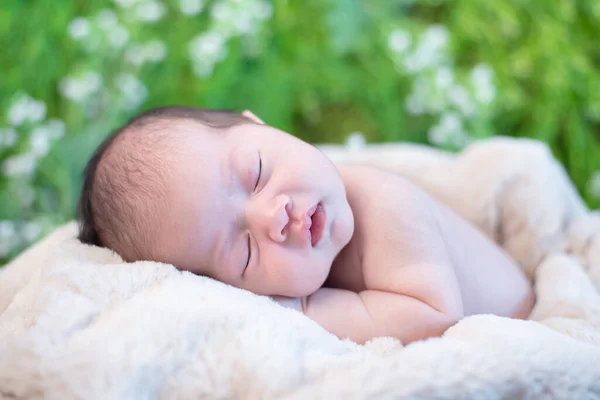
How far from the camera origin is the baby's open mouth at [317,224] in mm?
957

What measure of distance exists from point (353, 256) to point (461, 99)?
993 mm

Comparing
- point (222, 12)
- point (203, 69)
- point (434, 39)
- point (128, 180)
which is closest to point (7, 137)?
point (203, 69)

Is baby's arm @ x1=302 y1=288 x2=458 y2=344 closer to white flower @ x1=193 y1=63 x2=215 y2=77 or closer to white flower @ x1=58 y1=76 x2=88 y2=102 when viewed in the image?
white flower @ x1=193 y1=63 x2=215 y2=77

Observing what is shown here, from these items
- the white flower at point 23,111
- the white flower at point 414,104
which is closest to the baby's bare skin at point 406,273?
the white flower at point 414,104

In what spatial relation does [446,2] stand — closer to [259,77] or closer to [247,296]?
[259,77]

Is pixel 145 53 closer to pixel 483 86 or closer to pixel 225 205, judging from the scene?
pixel 483 86

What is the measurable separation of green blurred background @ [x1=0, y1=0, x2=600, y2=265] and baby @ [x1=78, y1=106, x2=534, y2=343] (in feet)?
3.03

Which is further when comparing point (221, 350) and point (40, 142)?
point (40, 142)

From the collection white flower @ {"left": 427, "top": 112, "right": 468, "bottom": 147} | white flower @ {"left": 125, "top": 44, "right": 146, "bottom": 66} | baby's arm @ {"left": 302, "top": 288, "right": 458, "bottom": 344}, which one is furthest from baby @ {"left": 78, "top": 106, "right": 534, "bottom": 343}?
white flower @ {"left": 125, "top": 44, "right": 146, "bottom": 66}

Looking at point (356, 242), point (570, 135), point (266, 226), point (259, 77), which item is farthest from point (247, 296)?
point (570, 135)

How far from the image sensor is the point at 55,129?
1.89 m

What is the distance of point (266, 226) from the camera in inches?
36.2

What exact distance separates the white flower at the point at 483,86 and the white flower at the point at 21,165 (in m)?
1.36

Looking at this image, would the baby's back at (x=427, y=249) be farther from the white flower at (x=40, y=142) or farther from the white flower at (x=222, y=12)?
the white flower at (x=40, y=142)
